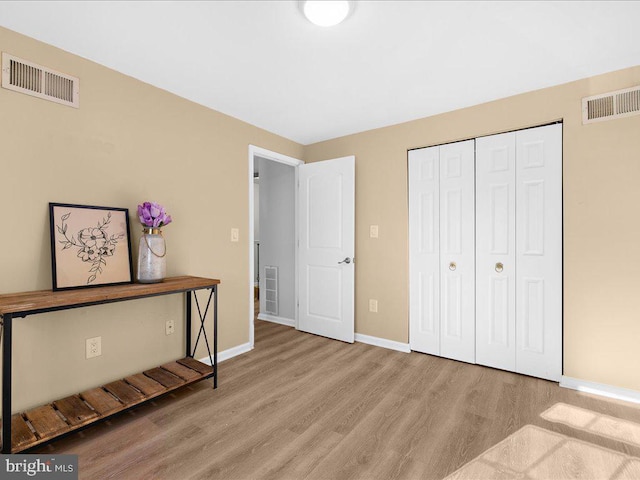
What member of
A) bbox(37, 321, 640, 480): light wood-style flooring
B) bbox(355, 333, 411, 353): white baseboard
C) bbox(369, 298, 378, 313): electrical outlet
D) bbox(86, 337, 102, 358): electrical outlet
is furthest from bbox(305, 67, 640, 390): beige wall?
bbox(86, 337, 102, 358): electrical outlet

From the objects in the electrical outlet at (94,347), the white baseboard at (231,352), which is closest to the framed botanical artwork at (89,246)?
the electrical outlet at (94,347)

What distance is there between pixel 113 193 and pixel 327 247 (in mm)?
2153

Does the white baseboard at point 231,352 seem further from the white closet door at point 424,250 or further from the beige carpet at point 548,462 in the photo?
the beige carpet at point 548,462

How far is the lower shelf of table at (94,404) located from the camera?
5.24 ft

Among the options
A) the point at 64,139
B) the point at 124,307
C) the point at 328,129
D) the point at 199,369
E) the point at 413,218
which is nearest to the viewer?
the point at 64,139

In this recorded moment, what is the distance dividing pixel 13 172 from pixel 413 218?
3.07 m

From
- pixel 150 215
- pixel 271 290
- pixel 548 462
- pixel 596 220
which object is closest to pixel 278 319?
pixel 271 290

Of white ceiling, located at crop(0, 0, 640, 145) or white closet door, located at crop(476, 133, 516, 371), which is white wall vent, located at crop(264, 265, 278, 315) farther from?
white closet door, located at crop(476, 133, 516, 371)

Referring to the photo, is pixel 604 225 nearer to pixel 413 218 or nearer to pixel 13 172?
pixel 413 218

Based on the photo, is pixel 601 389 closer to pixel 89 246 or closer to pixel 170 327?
pixel 170 327

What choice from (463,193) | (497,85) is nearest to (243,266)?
(463,193)

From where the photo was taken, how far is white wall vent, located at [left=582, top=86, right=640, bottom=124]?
2.22 meters

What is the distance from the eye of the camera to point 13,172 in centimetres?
181

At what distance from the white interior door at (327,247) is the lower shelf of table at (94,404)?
1.56 m
